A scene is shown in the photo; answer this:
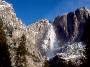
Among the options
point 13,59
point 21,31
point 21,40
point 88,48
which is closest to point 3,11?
point 21,31

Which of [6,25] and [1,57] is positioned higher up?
[6,25]

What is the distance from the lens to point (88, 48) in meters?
74.1

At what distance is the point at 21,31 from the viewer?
11194 centimetres

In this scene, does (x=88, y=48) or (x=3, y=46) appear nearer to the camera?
(x=88, y=48)

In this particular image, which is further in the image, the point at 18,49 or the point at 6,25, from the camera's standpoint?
the point at 6,25

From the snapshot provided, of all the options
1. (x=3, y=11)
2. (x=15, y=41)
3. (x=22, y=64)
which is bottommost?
(x=22, y=64)

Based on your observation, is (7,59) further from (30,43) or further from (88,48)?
(88,48)

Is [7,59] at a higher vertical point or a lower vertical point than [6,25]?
lower

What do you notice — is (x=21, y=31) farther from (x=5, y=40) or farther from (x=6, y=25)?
(x=5, y=40)

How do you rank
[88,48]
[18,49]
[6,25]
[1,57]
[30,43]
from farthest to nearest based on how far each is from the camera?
1. [30,43]
2. [6,25]
3. [18,49]
4. [1,57]
5. [88,48]

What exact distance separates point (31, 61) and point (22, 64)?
6534 millimetres

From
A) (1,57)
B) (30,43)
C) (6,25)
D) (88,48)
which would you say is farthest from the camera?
(30,43)

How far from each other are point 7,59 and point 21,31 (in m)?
20.3

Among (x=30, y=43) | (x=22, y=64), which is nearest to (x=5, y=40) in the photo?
(x=22, y=64)
